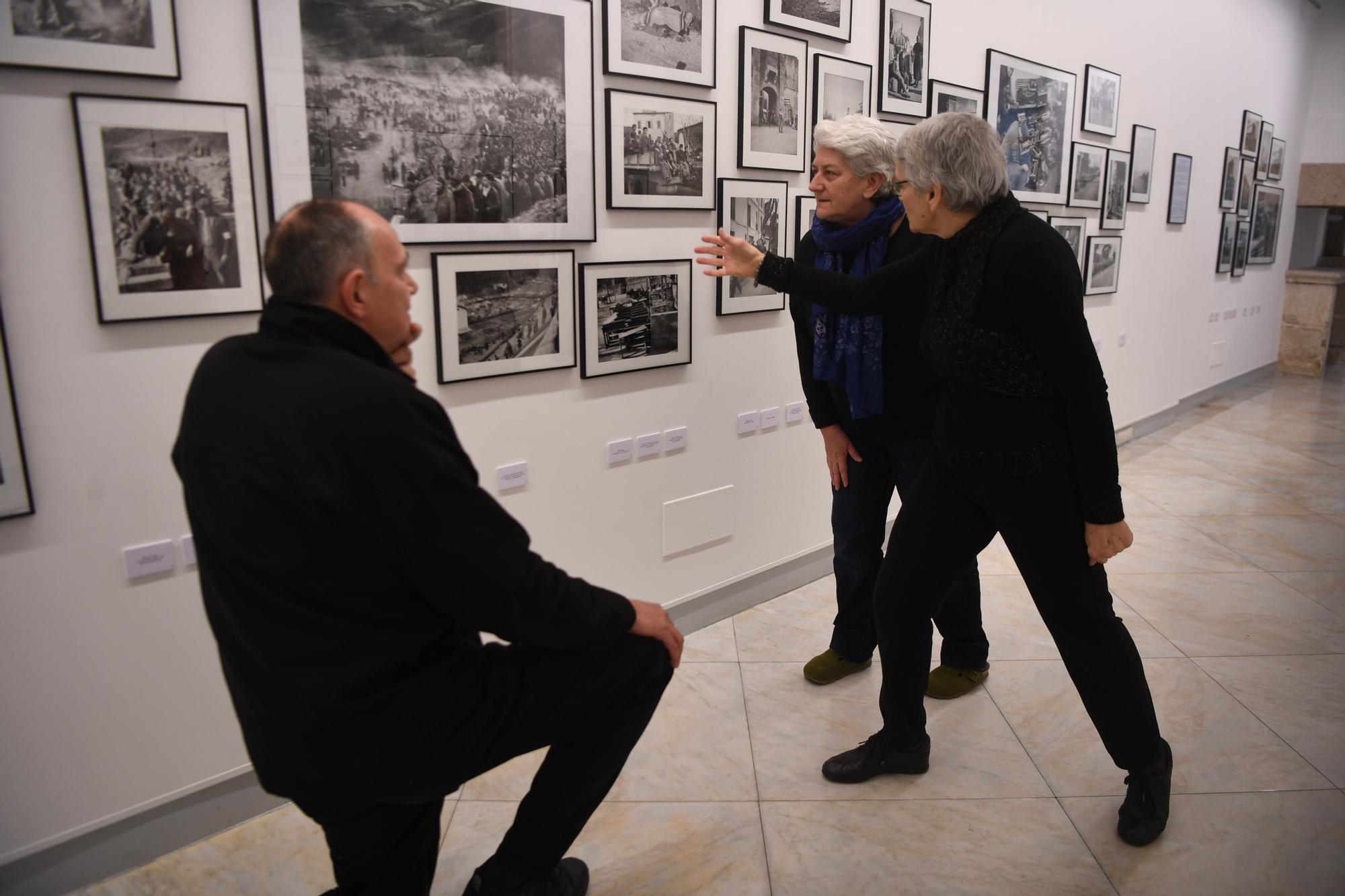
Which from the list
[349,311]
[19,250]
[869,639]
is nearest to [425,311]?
[19,250]

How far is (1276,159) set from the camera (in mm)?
10688

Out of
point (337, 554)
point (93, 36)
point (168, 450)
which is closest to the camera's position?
point (337, 554)

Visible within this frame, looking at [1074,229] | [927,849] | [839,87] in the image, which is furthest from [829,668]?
[1074,229]

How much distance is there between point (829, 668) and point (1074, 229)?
4.45m

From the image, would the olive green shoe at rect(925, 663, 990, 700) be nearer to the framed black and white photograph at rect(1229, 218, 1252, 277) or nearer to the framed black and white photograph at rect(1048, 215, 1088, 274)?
the framed black and white photograph at rect(1048, 215, 1088, 274)

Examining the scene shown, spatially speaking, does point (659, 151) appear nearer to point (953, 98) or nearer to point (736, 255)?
point (736, 255)

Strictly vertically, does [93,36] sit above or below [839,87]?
below

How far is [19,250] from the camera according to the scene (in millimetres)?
2162

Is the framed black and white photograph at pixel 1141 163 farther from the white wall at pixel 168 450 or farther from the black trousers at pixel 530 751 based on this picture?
the black trousers at pixel 530 751

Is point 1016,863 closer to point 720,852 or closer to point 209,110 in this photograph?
point 720,852

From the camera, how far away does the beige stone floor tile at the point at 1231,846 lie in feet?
8.20

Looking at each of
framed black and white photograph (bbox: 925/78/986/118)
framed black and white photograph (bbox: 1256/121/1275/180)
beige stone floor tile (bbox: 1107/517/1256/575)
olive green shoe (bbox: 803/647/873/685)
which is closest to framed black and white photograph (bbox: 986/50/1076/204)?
framed black and white photograph (bbox: 925/78/986/118)

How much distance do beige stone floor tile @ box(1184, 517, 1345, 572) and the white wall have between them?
101 inches

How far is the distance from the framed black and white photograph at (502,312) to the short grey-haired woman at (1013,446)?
3.99 feet
